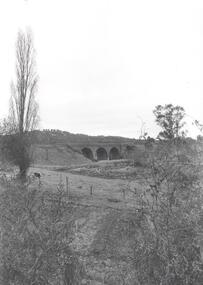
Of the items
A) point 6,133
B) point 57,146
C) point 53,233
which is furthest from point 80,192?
point 57,146

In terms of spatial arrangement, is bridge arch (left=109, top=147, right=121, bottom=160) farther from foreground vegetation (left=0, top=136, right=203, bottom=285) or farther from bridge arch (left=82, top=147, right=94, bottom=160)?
foreground vegetation (left=0, top=136, right=203, bottom=285)

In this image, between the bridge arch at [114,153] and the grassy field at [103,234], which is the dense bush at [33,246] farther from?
the bridge arch at [114,153]

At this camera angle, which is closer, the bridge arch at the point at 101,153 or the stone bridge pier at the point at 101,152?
the stone bridge pier at the point at 101,152

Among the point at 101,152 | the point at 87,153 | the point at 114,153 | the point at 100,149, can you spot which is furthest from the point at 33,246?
the point at 114,153

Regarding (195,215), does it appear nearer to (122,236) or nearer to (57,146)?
(122,236)

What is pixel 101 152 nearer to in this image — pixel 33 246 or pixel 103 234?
pixel 103 234

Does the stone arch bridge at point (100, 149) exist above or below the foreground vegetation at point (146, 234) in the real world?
Answer: above

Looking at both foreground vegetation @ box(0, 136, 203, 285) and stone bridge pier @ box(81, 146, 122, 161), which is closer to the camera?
foreground vegetation @ box(0, 136, 203, 285)

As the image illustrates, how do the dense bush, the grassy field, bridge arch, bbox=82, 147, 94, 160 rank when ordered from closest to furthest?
1. the dense bush
2. the grassy field
3. bridge arch, bbox=82, 147, 94, 160

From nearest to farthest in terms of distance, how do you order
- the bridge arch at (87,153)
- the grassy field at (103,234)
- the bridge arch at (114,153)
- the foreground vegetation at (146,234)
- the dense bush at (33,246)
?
A: the foreground vegetation at (146,234), the dense bush at (33,246), the grassy field at (103,234), the bridge arch at (87,153), the bridge arch at (114,153)

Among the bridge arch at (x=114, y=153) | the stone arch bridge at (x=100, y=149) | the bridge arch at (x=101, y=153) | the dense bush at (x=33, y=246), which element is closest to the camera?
the dense bush at (x=33, y=246)

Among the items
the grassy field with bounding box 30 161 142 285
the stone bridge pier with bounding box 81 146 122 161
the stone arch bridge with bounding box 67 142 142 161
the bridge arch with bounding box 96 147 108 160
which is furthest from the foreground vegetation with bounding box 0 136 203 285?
the bridge arch with bounding box 96 147 108 160

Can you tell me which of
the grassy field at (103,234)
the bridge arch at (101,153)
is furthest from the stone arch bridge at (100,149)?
the grassy field at (103,234)

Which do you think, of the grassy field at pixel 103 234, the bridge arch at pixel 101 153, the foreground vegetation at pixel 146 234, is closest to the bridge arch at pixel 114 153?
the bridge arch at pixel 101 153
